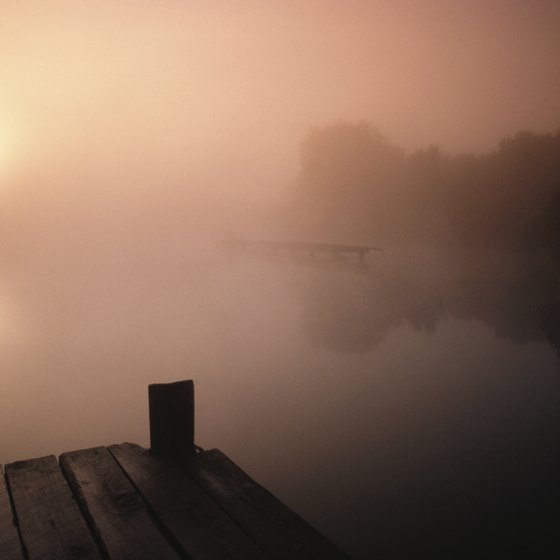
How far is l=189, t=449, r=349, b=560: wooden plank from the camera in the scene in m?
2.12

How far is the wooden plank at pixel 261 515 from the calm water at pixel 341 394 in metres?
1.24

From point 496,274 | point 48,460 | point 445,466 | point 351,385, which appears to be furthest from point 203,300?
point 496,274

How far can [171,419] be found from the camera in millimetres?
3141

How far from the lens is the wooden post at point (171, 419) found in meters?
3.10

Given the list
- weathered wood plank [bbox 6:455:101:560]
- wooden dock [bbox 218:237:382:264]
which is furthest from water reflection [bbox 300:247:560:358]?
weathered wood plank [bbox 6:455:101:560]

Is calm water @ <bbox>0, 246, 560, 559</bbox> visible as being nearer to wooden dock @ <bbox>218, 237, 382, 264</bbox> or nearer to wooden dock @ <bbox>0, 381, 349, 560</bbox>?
wooden dock @ <bbox>0, 381, 349, 560</bbox>

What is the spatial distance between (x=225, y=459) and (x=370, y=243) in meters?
36.0

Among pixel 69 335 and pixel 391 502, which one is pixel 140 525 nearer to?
pixel 391 502

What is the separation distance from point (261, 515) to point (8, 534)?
1.16 m

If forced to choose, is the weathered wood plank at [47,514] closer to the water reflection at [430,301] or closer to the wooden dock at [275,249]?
the water reflection at [430,301]

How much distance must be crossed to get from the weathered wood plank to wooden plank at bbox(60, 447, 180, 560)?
52 mm

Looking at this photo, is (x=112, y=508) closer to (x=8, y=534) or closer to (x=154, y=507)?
(x=154, y=507)

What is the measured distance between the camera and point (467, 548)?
3367 millimetres

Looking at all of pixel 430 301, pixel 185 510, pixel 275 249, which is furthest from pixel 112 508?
pixel 275 249
